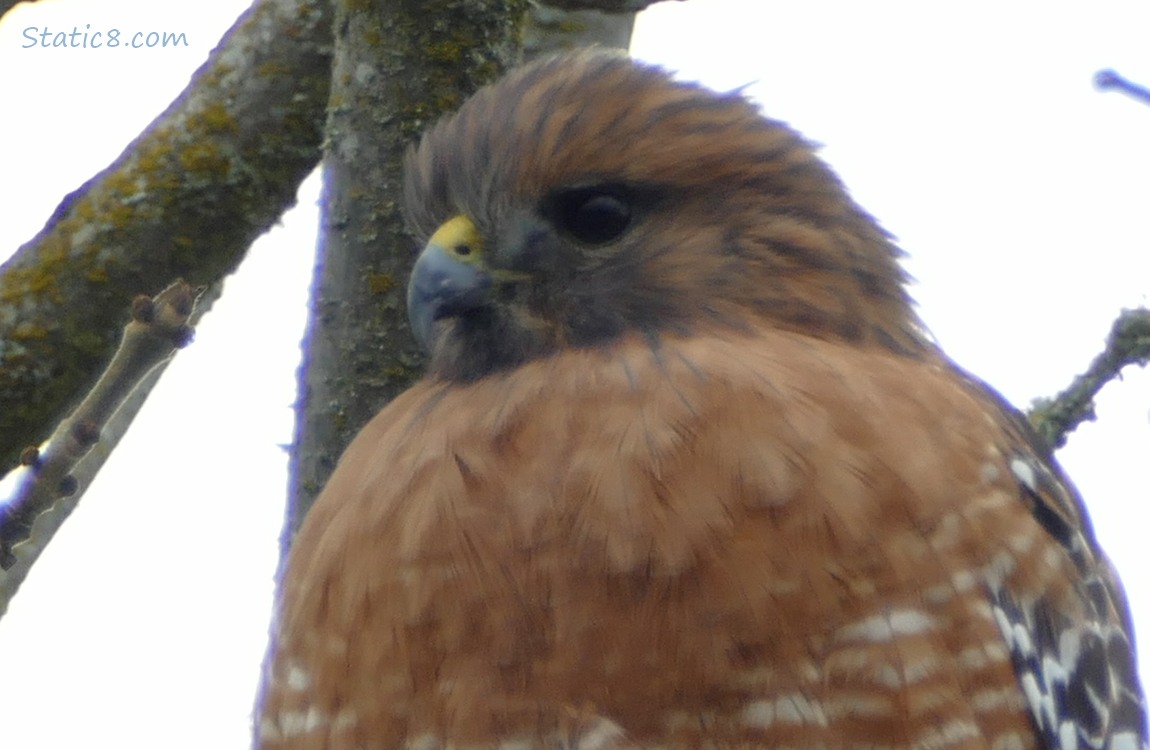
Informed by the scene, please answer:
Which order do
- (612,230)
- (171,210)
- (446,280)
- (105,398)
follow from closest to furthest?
(105,398), (446,280), (612,230), (171,210)

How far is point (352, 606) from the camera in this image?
4.00m

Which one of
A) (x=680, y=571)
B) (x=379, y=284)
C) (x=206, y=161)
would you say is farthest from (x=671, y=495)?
(x=206, y=161)

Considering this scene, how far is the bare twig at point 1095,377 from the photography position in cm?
478

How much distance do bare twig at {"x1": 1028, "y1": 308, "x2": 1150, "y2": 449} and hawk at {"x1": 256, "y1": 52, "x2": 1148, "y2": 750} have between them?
0.28 metres

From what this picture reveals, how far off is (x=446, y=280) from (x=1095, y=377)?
1781 mm

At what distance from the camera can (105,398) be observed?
3.46 m

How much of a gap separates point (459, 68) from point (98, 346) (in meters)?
1.73

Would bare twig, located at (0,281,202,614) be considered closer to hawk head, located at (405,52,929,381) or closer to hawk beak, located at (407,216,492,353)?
hawk beak, located at (407,216,492,353)

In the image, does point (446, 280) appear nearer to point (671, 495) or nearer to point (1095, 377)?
point (671, 495)

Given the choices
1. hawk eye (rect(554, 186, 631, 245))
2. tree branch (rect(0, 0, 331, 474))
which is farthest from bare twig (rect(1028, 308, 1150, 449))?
tree branch (rect(0, 0, 331, 474))

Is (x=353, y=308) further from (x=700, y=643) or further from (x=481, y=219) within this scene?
(x=700, y=643)

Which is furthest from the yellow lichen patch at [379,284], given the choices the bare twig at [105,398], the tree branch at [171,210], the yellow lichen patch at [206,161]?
the yellow lichen patch at [206,161]

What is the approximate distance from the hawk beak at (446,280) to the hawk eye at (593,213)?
0.71ft

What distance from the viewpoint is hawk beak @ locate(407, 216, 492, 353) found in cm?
425
